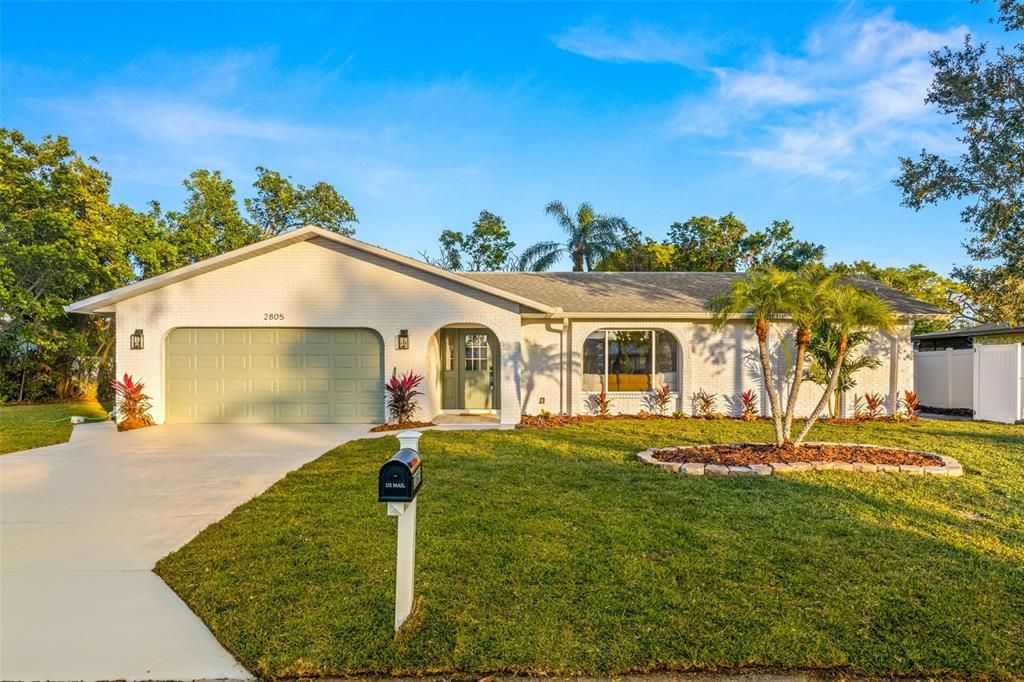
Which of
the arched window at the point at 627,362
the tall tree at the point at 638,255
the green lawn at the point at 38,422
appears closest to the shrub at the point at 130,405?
the green lawn at the point at 38,422

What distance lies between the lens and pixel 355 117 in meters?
15.2

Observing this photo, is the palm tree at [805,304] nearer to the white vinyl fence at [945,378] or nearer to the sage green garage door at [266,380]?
the sage green garage door at [266,380]

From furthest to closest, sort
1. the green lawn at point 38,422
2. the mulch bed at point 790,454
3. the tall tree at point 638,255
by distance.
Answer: the tall tree at point 638,255 < the green lawn at point 38,422 < the mulch bed at point 790,454

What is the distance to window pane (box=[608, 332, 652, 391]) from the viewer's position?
1306cm

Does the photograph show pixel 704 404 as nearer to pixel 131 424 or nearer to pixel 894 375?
pixel 894 375

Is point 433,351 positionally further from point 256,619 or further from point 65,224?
point 65,224

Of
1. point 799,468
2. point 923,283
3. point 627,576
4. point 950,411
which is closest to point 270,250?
point 627,576

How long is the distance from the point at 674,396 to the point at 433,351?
243 inches

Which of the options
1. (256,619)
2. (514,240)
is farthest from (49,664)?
(514,240)

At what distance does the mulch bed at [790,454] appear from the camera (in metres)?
7.13

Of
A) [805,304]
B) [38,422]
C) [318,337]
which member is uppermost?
[805,304]

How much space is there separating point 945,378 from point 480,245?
77.0 ft

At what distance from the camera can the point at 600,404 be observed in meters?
12.8

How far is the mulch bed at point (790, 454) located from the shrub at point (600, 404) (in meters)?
4.52
